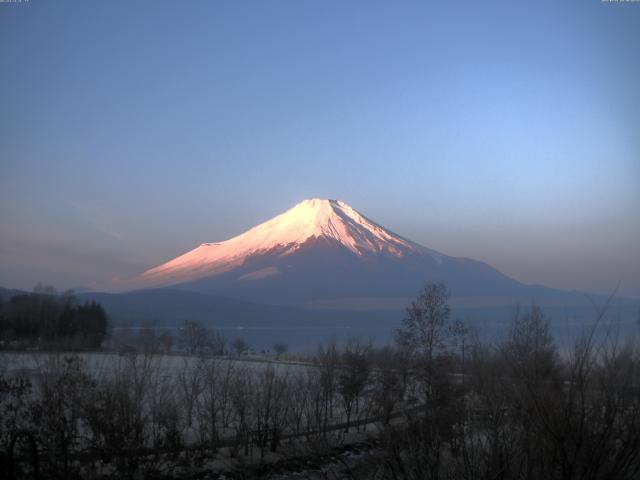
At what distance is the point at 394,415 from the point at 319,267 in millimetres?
115938

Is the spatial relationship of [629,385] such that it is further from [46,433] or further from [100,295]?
[100,295]

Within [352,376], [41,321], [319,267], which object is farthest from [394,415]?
[319,267]

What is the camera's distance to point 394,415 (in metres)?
10.8

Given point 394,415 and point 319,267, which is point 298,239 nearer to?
point 319,267

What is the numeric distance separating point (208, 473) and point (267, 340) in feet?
214

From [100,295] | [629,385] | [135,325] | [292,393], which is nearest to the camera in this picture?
[629,385]

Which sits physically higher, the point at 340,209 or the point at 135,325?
the point at 340,209

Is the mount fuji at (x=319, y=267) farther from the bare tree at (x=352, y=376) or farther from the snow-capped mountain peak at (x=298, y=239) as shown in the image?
the bare tree at (x=352, y=376)

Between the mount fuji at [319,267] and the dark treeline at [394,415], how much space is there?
91500 mm

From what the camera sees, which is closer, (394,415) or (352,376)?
(394,415)

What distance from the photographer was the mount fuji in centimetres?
12119

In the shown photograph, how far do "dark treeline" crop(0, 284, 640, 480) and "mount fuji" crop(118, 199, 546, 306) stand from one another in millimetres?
91500

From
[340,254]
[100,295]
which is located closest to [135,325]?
[100,295]

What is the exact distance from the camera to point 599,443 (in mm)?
4129
